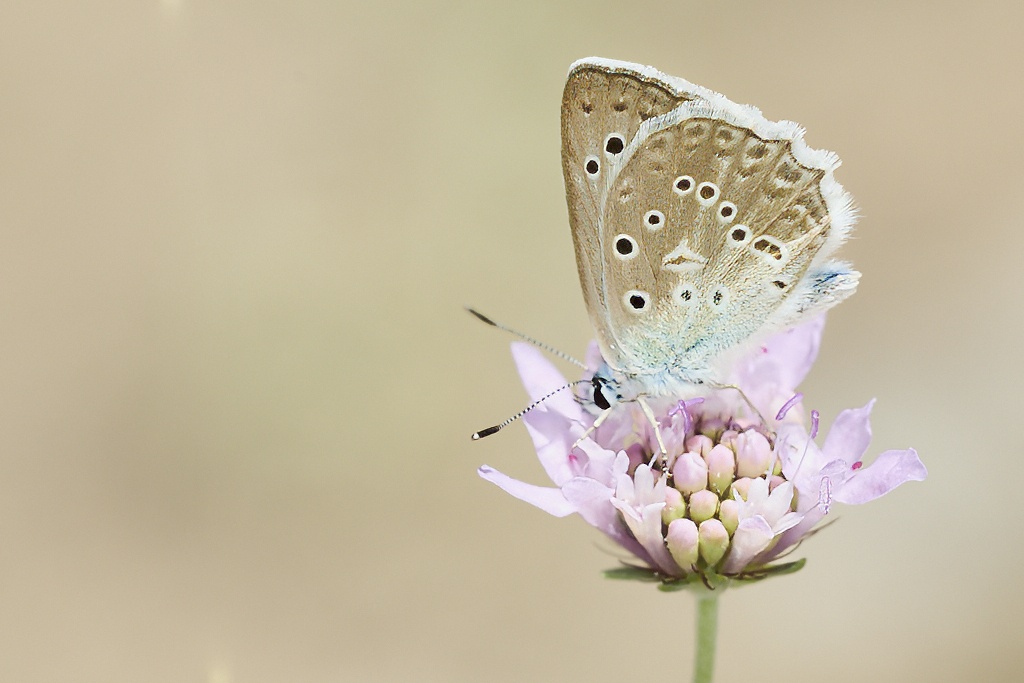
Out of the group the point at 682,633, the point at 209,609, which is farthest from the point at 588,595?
the point at 209,609

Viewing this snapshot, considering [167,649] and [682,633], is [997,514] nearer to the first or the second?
[682,633]

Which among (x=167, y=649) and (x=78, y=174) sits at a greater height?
(x=78, y=174)

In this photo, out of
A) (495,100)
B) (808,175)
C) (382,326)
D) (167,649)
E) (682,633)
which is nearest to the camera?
(808,175)

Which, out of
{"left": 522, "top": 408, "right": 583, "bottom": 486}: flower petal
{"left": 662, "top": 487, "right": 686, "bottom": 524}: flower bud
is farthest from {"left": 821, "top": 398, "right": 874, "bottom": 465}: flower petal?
{"left": 522, "top": 408, "right": 583, "bottom": 486}: flower petal

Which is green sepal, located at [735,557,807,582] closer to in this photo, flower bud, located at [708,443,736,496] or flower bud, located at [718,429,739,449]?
flower bud, located at [708,443,736,496]

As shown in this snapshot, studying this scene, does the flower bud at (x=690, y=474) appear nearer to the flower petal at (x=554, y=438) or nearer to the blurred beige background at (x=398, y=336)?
the flower petal at (x=554, y=438)

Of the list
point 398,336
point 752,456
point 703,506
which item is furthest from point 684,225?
point 398,336

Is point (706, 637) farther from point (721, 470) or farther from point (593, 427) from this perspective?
point (593, 427)
